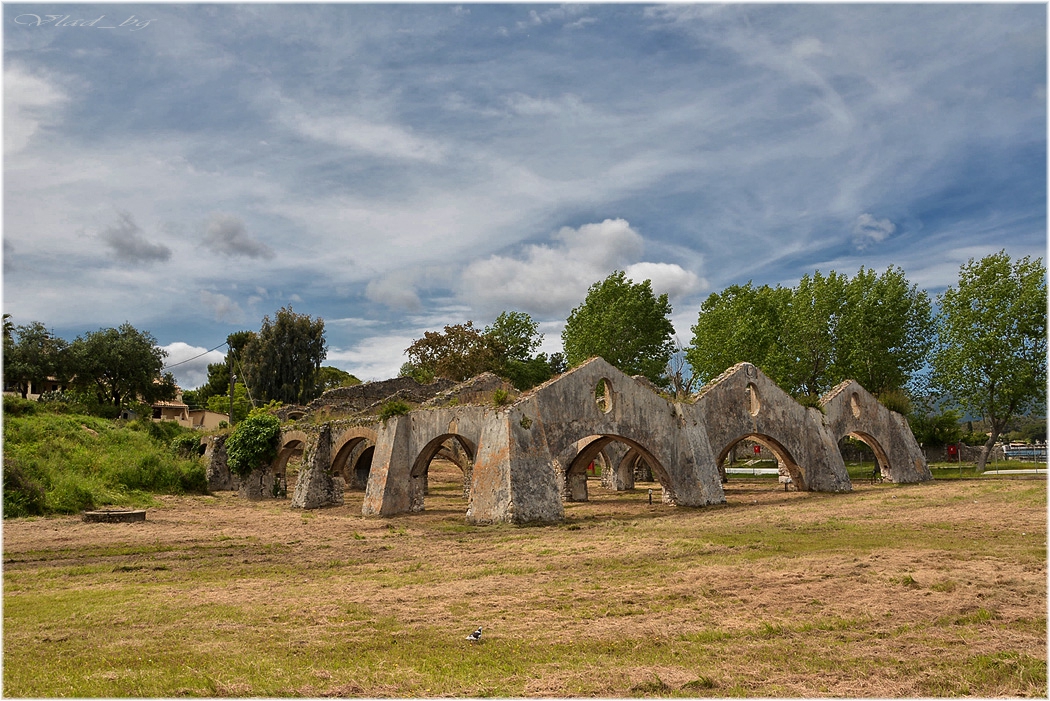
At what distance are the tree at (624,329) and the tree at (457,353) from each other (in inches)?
263

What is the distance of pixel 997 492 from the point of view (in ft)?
68.1

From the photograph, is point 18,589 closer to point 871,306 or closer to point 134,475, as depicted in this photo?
point 134,475

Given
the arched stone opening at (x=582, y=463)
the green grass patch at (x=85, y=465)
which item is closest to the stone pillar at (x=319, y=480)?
the green grass patch at (x=85, y=465)

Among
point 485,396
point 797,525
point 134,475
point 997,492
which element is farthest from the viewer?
point 134,475

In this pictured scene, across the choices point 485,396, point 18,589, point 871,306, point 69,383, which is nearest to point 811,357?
point 871,306

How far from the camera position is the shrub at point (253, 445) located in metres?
28.4

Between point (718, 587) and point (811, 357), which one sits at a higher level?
point (811, 357)

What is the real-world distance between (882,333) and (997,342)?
539 cm

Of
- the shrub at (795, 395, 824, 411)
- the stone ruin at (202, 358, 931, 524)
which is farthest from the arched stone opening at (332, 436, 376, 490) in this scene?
the shrub at (795, 395, 824, 411)

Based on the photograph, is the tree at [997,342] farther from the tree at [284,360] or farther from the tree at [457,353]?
the tree at [284,360]

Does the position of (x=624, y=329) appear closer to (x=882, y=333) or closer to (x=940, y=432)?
(x=882, y=333)

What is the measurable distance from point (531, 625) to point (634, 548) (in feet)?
19.0

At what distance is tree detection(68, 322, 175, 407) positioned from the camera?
45031 mm

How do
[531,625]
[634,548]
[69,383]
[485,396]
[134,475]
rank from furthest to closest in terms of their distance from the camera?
[69,383]
[134,475]
[485,396]
[634,548]
[531,625]
